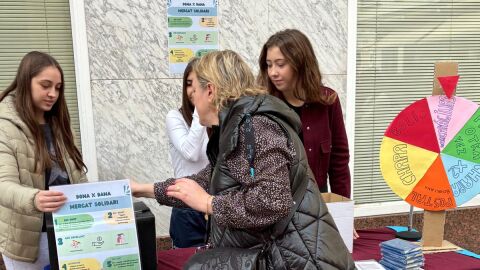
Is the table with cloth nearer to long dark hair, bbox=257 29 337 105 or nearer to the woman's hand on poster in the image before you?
the woman's hand on poster

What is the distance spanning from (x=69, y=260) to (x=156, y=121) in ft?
6.31

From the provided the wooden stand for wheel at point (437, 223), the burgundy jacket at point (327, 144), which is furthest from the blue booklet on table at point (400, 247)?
the burgundy jacket at point (327, 144)

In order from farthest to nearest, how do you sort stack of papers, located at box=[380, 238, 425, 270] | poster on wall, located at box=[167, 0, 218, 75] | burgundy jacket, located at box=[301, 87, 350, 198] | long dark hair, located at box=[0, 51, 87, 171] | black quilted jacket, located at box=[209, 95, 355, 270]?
1. poster on wall, located at box=[167, 0, 218, 75]
2. burgundy jacket, located at box=[301, 87, 350, 198]
3. long dark hair, located at box=[0, 51, 87, 171]
4. stack of papers, located at box=[380, 238, 425, 270]
5. black quilted jacket, located at box=[209, 95, 355, 270]

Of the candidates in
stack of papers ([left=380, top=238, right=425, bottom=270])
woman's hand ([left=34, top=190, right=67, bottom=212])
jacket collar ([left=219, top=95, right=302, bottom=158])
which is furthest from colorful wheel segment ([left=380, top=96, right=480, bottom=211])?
woman's hand ([left=34, top=190, right=67, bottom=212])

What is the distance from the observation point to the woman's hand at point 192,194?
4.59 ft

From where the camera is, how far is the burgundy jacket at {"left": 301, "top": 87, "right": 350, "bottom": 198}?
7.59 ft

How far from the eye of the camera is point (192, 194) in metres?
1.45

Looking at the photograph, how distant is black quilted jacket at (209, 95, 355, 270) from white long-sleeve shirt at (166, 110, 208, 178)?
1007 millimetres

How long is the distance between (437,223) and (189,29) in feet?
7.31

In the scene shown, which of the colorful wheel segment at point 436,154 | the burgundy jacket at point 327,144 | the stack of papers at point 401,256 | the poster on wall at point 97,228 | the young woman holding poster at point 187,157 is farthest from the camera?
the young woman holding poster at point 187,157

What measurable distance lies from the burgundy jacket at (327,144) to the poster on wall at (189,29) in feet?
4.48

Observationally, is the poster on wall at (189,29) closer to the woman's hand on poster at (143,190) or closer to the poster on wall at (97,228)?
the woman's hand on poster at (143,190)

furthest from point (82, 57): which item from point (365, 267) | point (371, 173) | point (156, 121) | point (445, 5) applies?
point (445, 5)

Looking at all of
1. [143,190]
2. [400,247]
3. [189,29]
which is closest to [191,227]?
[143,190]
